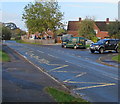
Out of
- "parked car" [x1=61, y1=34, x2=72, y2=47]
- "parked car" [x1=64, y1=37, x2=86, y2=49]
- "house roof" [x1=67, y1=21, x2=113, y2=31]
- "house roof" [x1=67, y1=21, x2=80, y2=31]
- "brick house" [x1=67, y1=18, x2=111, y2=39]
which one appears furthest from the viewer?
"house roof" [x1=67, y1=21, x2=80, y2=31]

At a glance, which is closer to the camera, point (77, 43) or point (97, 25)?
point (77, 43)

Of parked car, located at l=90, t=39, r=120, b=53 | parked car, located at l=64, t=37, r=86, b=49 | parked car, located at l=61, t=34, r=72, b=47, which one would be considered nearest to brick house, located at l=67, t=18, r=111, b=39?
parked car, located at l=61, t=34, r=72, b=47

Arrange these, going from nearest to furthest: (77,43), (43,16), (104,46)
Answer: (104,46) → (77,43) → (43,16)

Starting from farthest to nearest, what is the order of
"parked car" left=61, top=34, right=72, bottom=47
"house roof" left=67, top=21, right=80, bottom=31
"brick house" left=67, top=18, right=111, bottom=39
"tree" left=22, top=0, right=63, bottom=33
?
1. "house roof" left=67, top=21, right=80, bottom=31
2. "brick house" left=67, top=18, right=111, bottom=39
3. "tree" left=22, top=0, right=63, bottom=33
4. "parked car" left=61, top=34, right=72, bottom=47

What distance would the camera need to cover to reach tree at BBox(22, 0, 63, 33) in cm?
7044

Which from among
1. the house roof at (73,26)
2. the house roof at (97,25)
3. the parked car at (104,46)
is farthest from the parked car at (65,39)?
the house roof at (73,26)

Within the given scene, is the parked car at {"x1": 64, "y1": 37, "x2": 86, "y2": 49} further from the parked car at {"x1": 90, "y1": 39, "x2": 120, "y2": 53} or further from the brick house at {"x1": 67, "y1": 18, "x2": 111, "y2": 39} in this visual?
the brick house at {"x1": 67, "y1": 18, "x2": 111, "y2": 39}

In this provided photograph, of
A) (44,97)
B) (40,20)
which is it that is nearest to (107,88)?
(44,97)

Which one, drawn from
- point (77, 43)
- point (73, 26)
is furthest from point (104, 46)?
point (73, 26)

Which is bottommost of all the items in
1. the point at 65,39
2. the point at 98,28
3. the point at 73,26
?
the point at 65,39

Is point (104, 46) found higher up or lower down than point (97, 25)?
lower down

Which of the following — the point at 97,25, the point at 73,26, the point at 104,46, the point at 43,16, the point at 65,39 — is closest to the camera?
the point at 104,46

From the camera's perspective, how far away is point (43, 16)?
71.0 m

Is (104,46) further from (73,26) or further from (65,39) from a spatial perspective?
(73,26)
